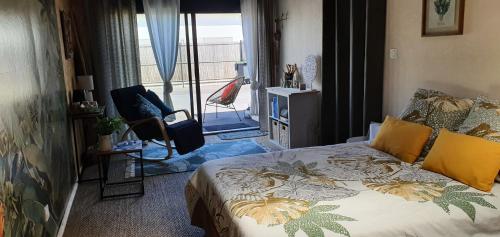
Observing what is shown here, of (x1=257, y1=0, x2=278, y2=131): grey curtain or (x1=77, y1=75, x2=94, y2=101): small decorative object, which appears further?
(x1=257, y1=0, x2=278, y2=131): grey curtain

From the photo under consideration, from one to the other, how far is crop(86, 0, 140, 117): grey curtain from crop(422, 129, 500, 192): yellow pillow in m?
4.07

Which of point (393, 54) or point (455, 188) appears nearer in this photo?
point (455, 188)

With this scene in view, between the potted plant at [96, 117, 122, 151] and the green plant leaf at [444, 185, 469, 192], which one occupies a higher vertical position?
the potted plant at [96, 117, 122, 151]

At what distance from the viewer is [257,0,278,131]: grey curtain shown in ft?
18.8

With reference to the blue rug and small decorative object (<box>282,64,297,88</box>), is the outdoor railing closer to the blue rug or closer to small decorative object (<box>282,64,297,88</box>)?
the blue rug

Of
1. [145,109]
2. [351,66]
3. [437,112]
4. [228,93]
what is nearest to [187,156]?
[145,109]

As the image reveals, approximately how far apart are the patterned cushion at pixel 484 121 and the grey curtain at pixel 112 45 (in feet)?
13.6

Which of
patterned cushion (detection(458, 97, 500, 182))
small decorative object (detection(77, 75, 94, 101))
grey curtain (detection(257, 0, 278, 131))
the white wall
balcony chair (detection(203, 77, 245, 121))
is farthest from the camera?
balcony chair (detection(203, 77, 245, 121))

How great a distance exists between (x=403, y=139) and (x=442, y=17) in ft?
3.50

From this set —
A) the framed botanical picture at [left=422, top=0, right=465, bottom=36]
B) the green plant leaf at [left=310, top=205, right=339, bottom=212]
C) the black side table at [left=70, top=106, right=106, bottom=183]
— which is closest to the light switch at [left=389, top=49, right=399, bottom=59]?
the framed botanical picture at [left=422, top=0, right=465, bottom=36]

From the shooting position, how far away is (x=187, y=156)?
4.69 m

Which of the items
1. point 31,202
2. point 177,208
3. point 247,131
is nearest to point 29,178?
point 31,202

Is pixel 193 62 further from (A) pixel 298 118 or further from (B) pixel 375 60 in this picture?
(B) pixel 375 60

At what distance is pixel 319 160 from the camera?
104 inches
